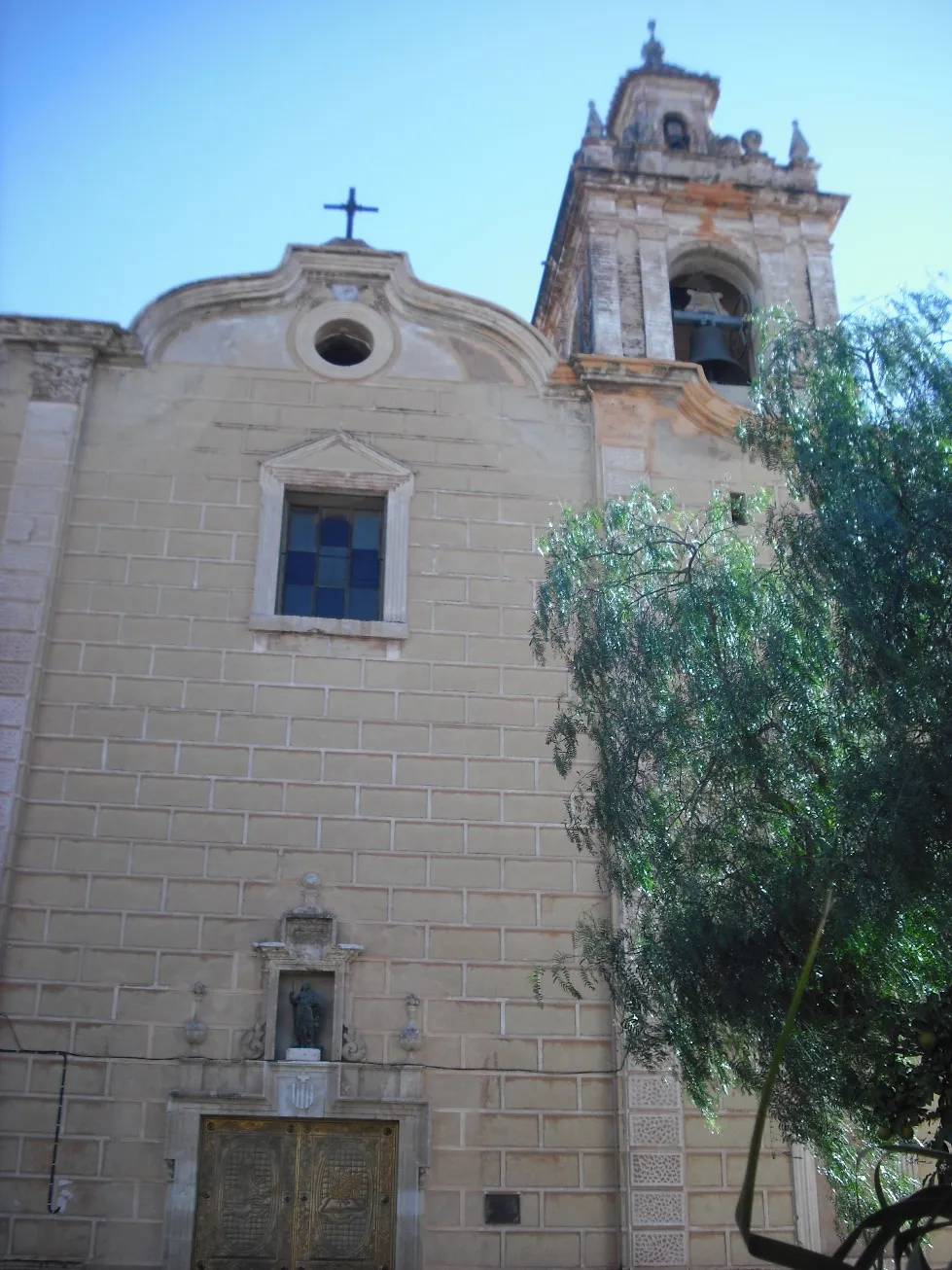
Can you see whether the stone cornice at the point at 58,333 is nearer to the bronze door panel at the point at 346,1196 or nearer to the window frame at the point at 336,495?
the window frame at the point at 336,495

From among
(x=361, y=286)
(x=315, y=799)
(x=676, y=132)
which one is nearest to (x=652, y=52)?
(x=676, y=132)

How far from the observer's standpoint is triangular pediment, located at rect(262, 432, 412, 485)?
39.1 feet

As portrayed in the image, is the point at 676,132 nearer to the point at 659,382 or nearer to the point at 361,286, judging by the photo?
the point at 659,382

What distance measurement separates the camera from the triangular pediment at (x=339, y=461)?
39.1 feet

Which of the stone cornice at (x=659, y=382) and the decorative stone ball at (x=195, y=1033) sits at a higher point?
the stone cornice at (x=659, y=382)

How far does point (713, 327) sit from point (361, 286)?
3.86m

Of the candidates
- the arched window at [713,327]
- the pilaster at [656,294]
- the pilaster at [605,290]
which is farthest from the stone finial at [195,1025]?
the arched window at [713,327]

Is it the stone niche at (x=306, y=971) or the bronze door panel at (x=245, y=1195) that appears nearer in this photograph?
the bronze door panel at (x=245, y=1195)

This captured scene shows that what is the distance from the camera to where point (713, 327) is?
1447 centimetres

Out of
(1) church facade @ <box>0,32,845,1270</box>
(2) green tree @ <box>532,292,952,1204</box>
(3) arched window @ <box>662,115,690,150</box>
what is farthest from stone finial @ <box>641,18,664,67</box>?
(2) green tree @ <box>532,292,952,1204</box>

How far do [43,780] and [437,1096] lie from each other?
379cm

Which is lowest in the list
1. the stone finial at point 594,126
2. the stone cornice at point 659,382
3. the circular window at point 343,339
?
the stone cornice at point 659,382

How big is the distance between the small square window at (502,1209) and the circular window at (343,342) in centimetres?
729

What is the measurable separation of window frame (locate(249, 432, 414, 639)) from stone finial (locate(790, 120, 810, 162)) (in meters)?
6.83
